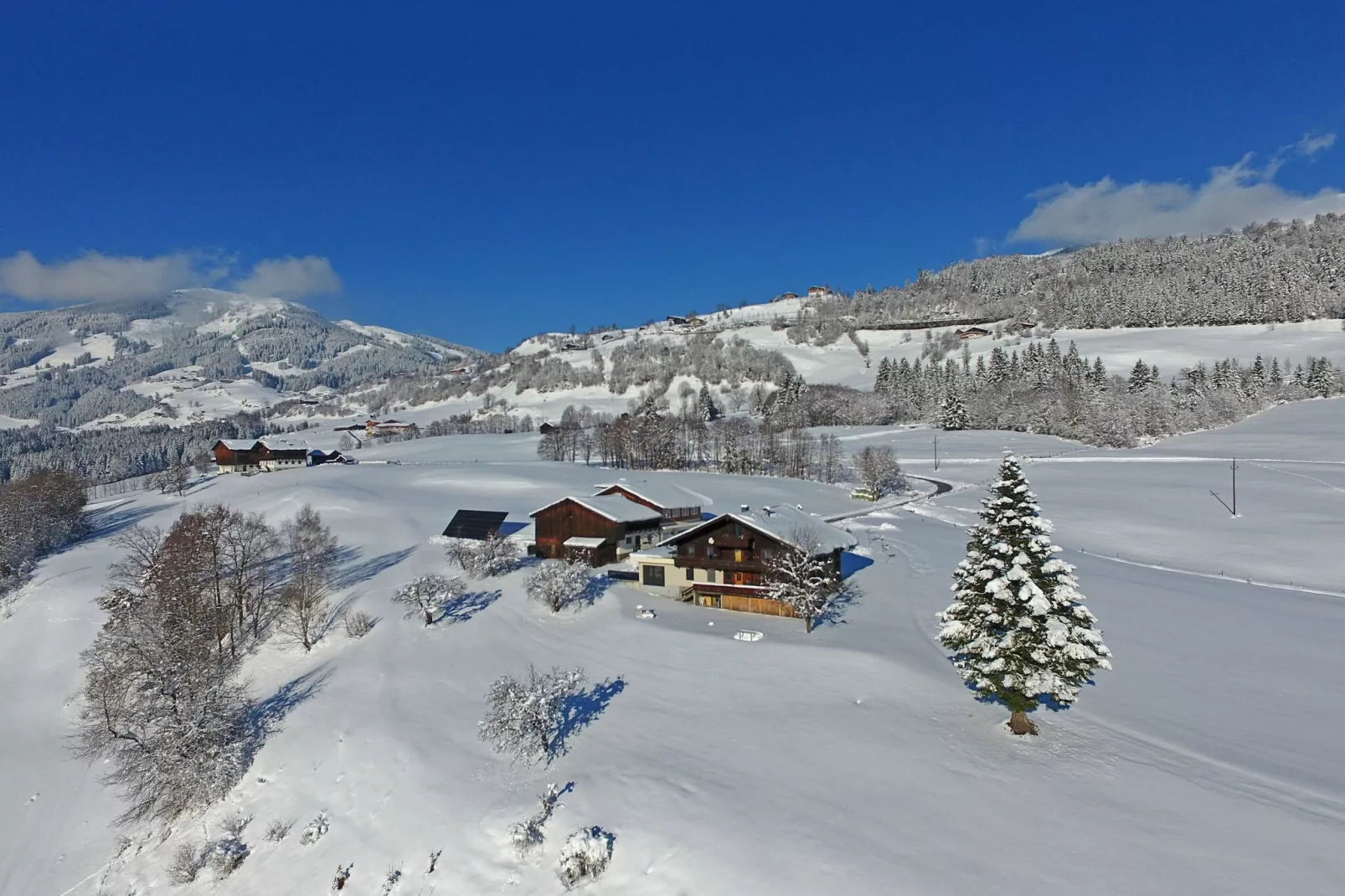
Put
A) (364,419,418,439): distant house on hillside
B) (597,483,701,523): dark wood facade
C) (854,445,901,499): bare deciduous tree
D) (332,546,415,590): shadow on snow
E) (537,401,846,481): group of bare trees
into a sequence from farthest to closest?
(364,419,418,439): distant house on hillside → (537,401,846,481): group of bare trees → (854,445,901,499): bare deciduous tree → (597,483,701,523): dark wood facade → (332,546,415,590): shadow on snow

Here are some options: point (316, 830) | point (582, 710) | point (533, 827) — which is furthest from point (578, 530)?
point (533, 827)

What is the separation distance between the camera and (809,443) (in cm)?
10644

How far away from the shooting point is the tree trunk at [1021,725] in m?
22.4

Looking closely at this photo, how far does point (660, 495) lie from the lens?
6212 cm

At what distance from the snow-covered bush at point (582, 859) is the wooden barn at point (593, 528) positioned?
30.1m

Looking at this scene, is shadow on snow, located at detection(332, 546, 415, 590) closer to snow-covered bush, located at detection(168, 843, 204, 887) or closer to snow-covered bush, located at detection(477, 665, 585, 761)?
snow-covered bush, located at detection(168, 843, 204, 887)

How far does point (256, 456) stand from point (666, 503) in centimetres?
9356

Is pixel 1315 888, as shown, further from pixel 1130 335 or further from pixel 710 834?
pixel 1130 335

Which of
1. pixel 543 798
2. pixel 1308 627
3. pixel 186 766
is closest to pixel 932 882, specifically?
pixel 543 798

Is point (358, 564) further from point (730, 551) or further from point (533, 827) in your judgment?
point (533, 827)

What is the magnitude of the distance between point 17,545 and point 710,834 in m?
75.0

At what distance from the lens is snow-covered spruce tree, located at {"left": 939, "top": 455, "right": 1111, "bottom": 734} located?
822 inches

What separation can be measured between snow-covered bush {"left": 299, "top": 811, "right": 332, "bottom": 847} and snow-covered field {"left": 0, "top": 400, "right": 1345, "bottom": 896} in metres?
0.37

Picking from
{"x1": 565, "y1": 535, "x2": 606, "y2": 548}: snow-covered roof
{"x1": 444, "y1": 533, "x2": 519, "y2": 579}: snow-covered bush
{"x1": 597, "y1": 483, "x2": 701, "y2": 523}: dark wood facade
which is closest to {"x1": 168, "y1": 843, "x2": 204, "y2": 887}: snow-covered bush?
{"x1": 444, "y1": 533, "x2": 519, "y2": 579}: snow-covered bush
